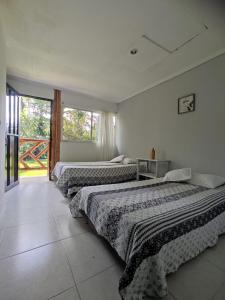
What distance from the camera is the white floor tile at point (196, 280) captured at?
0.96 m

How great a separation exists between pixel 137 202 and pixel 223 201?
104cm

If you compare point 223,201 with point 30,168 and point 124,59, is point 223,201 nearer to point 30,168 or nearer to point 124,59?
point 124,59

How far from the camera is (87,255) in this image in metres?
1.31

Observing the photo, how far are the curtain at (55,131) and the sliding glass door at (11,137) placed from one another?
798 millimetres

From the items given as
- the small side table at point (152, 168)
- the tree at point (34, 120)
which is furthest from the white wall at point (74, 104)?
the small side table at point (152, 168)

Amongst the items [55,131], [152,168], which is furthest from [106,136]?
[152,168]

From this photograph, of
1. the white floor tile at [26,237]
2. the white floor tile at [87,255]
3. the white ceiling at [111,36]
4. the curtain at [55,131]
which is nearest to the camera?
the white floor tile at [87,255]

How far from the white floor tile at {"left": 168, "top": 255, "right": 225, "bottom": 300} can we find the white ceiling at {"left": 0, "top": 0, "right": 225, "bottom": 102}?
8.13 feet

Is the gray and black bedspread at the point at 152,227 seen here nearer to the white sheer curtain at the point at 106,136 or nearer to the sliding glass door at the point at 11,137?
the sliding glass door at the point at 11,137

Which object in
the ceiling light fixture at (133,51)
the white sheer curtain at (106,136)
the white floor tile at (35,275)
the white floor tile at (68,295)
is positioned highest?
the ceiling light fixture at (133,51)

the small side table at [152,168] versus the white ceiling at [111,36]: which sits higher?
the white ceiling at [111,36]

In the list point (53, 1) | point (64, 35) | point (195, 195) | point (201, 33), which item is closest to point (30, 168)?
point (64, 35)

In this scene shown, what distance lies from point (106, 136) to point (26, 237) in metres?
3.52

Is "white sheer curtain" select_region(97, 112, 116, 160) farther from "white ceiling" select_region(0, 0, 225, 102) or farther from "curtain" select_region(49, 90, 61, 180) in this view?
"white ceiling" select_region(0, 0, 225, 102)
